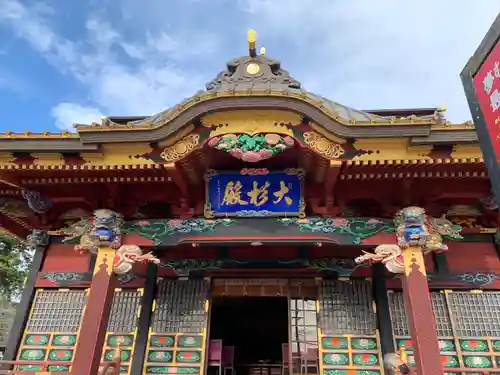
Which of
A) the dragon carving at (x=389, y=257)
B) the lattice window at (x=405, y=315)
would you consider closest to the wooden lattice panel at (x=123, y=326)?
the dragon carving at (x=389, y=257)

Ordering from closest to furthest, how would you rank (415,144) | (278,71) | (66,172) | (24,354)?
(415,144) → (66,172) → (24,354) → (278,71)

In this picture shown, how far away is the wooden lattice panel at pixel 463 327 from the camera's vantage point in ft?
24.4

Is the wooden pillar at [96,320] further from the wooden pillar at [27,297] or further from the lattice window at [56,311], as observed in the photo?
the wooden pillar at [27,297]

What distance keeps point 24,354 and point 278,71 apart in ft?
25.2

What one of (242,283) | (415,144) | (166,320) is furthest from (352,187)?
(166,320)

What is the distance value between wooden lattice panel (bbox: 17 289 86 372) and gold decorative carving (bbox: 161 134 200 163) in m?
3.51

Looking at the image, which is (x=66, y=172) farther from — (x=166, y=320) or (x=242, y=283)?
(x=242, y=283)

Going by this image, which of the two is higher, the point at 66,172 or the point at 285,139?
the point at 285,139

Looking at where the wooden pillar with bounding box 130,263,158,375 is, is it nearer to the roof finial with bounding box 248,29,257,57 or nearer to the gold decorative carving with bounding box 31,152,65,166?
the gold decorative carving with bounding box 31,152,65,166

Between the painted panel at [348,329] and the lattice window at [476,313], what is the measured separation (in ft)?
4.90

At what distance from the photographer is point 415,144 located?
6887mm

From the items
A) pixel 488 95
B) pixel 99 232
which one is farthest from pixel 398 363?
pixel 99 232

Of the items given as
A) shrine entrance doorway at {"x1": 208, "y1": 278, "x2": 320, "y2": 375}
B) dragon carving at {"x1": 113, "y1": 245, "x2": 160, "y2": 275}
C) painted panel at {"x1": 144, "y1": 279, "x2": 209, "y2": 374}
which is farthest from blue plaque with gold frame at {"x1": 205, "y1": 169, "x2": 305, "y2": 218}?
painted panel at {"x1": 144, "y1": 279, "x2": 209, "y2": 374}

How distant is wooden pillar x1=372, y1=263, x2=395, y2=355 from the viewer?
7625 mm
